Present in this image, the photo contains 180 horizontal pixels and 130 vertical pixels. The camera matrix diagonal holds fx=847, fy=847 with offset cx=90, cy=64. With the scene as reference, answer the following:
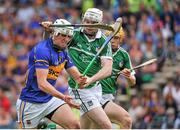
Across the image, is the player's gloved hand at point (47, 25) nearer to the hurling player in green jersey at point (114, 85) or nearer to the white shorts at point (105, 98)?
the hurling player in green jersey at point (114, 85)

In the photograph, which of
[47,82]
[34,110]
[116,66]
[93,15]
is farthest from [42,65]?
[116,66]

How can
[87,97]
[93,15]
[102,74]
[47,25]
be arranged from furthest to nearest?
1. [87,97]
2. [93,15]
3. [102,74]
4. [47,25]

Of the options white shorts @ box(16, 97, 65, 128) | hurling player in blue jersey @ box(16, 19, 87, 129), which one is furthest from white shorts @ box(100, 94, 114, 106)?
white shorts @ box(16, 97, 65, 128)

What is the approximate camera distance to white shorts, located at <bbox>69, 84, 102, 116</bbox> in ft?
39.4

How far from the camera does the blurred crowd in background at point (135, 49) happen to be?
17.8m

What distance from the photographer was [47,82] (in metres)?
11.0

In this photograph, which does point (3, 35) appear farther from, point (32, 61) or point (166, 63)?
point (32, 61)

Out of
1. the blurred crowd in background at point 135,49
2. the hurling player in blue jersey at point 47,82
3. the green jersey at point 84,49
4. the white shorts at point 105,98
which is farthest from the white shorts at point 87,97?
the blurred crowd in background at point 135,49

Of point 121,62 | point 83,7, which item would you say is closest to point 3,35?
point 83,7

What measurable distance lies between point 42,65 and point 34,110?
0.70 m

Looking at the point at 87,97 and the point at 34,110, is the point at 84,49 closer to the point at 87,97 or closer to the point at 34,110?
the point at 87,97

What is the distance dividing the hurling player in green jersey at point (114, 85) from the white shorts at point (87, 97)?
388 mm

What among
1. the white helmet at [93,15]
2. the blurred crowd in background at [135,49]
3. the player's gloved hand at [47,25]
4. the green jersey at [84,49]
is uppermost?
the white helmet at [93,15]

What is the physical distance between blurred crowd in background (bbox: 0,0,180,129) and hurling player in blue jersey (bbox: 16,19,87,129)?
19.7 feet
